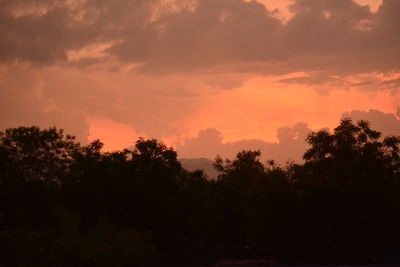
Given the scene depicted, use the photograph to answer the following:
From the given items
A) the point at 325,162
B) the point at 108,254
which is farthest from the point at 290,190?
the point at 108,254

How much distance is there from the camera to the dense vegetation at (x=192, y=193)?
45219 millimetres

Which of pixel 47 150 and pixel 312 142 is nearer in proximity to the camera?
pixel 312 142

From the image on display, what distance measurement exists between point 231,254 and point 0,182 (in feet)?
99.5

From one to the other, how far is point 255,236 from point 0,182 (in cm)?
2474

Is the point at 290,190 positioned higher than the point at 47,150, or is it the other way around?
the point at 47,150

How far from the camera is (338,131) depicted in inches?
1967

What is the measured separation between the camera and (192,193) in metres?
59.7

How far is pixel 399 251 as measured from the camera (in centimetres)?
4556

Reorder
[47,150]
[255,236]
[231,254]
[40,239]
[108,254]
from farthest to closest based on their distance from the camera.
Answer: [231,254] → [47,150] → [255,236] → [108,254] → [40,239]

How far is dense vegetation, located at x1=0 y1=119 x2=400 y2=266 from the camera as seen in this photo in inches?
1780

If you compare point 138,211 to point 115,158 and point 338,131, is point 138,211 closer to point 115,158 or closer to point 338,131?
point 115,158

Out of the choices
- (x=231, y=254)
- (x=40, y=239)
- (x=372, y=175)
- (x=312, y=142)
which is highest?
(x=312, y=142)

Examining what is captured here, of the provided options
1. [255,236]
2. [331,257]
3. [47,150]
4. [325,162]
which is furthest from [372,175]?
[47,150]

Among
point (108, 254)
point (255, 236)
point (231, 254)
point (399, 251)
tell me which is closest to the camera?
point (108, 254)
